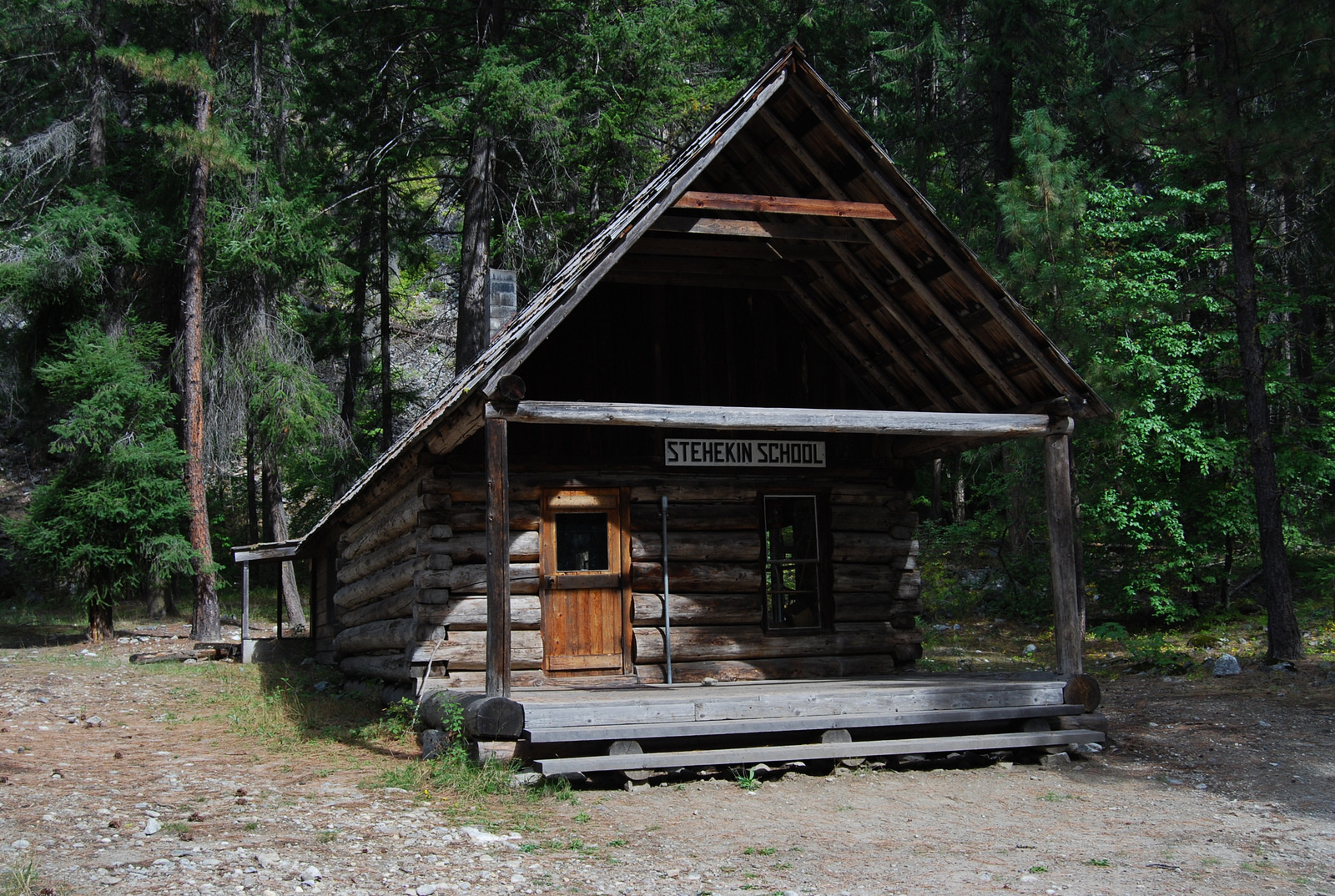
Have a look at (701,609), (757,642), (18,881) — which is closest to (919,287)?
(701,609)

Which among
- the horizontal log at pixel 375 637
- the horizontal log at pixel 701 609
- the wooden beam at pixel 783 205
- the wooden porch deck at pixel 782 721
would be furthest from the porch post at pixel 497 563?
the horizontal log at pixel 701 609

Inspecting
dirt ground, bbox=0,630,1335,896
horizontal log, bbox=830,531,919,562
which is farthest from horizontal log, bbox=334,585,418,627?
horizontal log, bbox=830,531,919,562

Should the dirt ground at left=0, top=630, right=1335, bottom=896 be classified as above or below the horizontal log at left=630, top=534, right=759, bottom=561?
below

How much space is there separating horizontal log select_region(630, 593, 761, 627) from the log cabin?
3 centimetres

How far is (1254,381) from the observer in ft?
47.4

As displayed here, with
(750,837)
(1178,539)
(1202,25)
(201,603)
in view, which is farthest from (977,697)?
(201,603)

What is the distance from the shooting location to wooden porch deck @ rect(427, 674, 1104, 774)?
8398 millimetres

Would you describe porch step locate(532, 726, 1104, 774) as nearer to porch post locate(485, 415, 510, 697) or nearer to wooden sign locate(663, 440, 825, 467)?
porch post locate(485, 415, 510, 697)

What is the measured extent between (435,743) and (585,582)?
292 cm

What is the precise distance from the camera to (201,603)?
21.2 m

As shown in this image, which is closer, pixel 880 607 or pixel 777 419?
pixel 777 419

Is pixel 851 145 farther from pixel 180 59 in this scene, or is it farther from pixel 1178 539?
pixel 180 59

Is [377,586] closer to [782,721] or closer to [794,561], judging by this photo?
[794,561]

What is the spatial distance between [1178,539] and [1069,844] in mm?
11995
